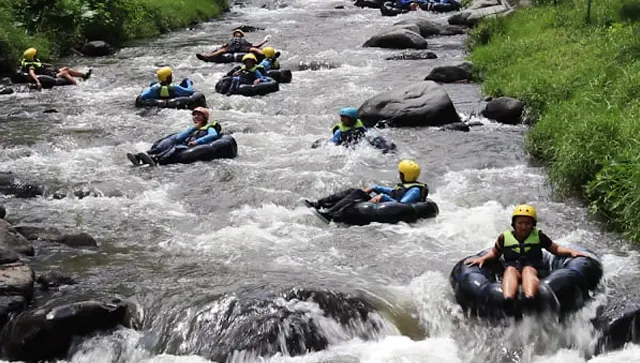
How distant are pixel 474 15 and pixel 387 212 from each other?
56.9 ft

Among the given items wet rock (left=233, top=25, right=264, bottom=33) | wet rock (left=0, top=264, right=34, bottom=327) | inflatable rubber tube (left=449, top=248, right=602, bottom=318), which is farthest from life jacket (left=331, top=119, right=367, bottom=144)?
wet rock (left=233, top=25, right=264, bottom=33)

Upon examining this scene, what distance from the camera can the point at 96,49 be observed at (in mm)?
21750

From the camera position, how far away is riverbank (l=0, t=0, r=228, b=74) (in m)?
19.7

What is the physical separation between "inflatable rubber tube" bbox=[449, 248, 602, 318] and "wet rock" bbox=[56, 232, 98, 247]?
159 inches

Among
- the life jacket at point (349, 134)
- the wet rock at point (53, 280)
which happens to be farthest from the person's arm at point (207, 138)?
the wet rock at point (53, 280)

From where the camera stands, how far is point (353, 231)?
9.03 metres

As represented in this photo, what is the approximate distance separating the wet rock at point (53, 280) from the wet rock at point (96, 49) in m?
15.5

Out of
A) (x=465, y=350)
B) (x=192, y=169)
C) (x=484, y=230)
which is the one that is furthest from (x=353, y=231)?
(x=192, y=169)

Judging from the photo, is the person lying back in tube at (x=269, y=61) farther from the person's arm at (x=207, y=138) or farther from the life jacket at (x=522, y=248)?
the life jacket at (x=522, y=248)

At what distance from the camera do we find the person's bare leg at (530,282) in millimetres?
6609

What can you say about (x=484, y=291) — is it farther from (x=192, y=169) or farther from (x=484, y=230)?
(x=192, y=169)

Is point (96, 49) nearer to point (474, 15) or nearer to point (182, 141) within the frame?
point (182, 141)

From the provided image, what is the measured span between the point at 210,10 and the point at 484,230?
24274 mm

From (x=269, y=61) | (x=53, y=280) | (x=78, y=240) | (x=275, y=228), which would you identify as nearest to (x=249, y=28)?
(x=269, y=61)
